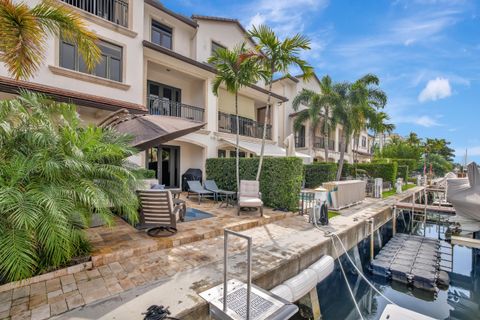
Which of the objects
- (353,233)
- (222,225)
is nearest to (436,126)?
(353,233)

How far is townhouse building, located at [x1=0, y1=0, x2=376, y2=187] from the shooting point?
11.7 meters

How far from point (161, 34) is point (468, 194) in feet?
72.8

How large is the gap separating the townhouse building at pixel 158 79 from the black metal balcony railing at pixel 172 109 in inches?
2.8

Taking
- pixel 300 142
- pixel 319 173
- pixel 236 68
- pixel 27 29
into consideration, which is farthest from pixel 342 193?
pixel 300 142

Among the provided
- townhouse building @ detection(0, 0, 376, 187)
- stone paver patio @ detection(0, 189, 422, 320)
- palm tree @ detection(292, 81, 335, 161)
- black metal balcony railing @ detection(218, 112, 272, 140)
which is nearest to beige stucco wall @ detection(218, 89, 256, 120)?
townhouse building @ detection(0, 0, 376, 187)

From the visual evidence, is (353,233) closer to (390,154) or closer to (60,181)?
(60,181)

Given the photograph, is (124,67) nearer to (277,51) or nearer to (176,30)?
(176,30)

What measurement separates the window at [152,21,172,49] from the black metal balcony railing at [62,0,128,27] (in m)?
3.43

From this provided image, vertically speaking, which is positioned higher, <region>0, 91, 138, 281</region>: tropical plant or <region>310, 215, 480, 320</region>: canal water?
<region>0, 91, 138, 281</region>: tropical plant

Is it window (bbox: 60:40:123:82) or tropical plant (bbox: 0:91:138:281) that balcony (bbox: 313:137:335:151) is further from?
tropical plant (bbox: 0:91:138:281)

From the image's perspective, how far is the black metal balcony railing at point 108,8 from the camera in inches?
514

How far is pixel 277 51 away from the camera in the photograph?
35.4 feet

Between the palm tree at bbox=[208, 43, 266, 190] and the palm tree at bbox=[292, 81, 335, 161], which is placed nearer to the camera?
the palm tree at bbox=[208, 43, 266, 190]

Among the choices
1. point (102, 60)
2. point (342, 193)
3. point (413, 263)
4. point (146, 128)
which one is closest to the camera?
point (146, 128)
